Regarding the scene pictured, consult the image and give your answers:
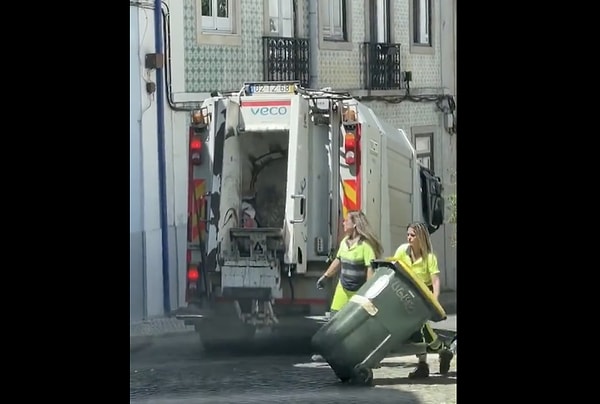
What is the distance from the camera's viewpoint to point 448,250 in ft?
27.8

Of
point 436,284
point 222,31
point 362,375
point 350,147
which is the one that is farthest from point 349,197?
point 222,31

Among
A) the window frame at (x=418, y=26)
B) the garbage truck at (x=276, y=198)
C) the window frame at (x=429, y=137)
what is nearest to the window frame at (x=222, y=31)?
the garbage truck at (x=276, y=198)

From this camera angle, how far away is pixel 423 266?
8484 mm

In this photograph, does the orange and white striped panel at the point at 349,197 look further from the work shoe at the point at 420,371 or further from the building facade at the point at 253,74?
the work shoe at the point at 420,371

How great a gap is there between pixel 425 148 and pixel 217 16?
98cm

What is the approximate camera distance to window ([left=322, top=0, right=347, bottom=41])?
28.0 feet

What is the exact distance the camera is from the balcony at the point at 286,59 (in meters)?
8.46

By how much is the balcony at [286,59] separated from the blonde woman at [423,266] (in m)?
0.74
